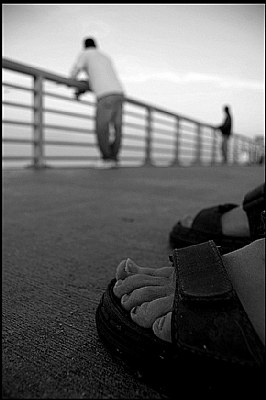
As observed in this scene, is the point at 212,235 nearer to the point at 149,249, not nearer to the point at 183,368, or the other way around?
the point at 149,249

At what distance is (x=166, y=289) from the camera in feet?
1.72

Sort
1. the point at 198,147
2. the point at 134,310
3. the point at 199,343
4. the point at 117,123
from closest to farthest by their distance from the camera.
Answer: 1. the point at 199,343
2. the point at 134,310
3. the point at 117,123
4. the point at 198,147

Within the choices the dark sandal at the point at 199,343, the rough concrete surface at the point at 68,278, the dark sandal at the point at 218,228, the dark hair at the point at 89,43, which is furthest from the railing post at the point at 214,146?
the dark sandal at the point at 199,343

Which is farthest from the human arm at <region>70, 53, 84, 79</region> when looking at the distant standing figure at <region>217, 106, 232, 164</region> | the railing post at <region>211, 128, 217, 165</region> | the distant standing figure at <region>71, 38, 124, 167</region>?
the distant standing figure at <region>217, 106, 232, 164</region>

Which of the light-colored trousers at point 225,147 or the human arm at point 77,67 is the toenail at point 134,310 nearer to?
the human arm at point 77,67

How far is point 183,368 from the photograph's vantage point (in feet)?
1.26

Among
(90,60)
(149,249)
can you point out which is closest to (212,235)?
(149,249)

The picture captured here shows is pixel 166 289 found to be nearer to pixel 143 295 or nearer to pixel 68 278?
pixel 143 295

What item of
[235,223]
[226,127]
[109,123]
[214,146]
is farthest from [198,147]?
[235,223]

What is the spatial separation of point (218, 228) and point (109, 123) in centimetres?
342

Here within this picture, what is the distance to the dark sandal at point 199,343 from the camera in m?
0.36

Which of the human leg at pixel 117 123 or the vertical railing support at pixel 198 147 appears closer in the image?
the human leg at pixel 117 123

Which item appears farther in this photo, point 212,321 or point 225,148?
point 225,148

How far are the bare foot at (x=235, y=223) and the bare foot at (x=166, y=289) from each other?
1.19 feet
